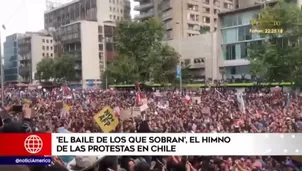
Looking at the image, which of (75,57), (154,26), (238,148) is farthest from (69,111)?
(238,148)

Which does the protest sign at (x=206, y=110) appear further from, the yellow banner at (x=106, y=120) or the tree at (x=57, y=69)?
the tree at (x=57, y=69)

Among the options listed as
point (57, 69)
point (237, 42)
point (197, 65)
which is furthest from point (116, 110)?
point (237, 42)

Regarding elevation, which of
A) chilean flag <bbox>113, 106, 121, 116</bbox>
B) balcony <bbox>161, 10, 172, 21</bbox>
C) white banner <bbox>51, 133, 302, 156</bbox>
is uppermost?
balcony <bbox>161, 10, 172, 21</bbox>

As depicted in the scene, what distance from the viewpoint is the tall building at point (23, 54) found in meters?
2.56

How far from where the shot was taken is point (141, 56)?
2.54 metres

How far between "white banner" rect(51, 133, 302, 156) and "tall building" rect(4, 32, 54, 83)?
381mm

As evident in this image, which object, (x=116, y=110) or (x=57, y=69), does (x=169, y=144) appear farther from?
(x=57, y=69)

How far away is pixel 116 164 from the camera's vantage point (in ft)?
8.36

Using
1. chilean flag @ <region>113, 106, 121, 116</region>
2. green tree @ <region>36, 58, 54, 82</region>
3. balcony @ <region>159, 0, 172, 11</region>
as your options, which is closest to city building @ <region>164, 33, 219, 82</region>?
balcony @ <region>159, 0, 172, 11</region>

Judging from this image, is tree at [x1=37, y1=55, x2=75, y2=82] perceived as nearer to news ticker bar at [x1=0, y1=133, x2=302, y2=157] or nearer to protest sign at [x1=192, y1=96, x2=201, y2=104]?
news ticker bar at [x1=0, y1=133, x2=302, y2=157]

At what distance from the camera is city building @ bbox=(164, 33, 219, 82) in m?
2.53

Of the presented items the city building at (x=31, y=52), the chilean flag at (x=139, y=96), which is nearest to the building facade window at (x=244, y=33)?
the chilean flag at (x=139, y=96)

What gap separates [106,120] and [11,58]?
617mm

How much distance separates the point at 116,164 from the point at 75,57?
0.62 metres
